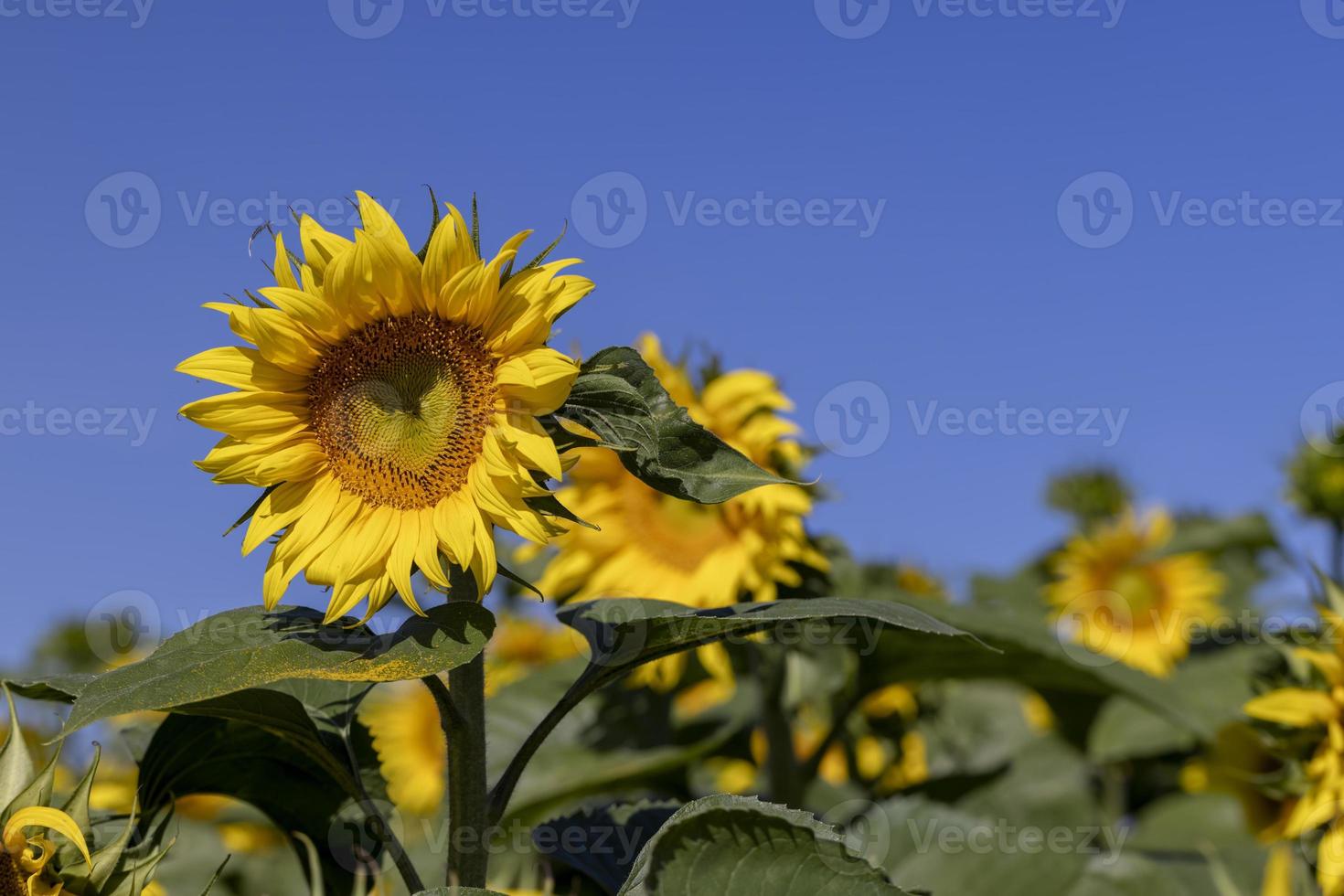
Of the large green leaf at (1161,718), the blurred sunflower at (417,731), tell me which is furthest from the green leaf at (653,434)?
the blurred sunflower at (417,731)

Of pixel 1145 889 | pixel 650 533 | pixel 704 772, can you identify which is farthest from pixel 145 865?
pixel 704 772

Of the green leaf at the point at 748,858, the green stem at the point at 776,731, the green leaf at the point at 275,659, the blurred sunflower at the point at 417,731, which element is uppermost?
the green leaf at the point at 275,659

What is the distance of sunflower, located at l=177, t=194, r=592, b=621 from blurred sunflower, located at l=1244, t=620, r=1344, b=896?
143cm

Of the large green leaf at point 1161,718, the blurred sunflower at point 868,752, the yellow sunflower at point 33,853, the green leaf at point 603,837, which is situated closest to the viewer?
the yellow sunflower at point 33,853

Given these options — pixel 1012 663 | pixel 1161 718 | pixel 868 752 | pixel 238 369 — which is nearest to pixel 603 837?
pixel 238 369

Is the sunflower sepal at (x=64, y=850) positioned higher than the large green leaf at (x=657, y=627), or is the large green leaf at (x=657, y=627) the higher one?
the large green leaf at (x=657, y=627)

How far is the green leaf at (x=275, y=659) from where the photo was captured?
95cm

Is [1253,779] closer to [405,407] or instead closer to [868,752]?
[405,407]

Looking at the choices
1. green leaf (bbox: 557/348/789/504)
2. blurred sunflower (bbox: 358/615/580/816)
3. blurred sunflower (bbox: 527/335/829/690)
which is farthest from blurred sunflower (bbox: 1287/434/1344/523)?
green leaf (bbox: 557/348/789/504)

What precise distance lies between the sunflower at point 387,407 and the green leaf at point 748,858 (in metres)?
0.36

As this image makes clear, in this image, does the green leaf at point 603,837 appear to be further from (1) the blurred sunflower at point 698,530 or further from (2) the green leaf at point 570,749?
(1) the blurred sunflower at point 698,530

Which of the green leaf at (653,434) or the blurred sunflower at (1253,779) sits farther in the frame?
the blurred sunflower at (1253,779)

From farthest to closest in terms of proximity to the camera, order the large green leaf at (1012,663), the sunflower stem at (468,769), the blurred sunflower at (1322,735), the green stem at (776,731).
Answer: the green stem at (776,731)
the large green leaf at (1012,663)
the blurred sunflower at (1322,735)
the sunflower stem at (468,769)

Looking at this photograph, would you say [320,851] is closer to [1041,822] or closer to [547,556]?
[547,556]
